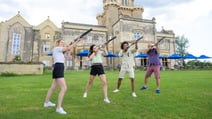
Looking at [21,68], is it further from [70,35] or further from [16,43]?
[16,43]

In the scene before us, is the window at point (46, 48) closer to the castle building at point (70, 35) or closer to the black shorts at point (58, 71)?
the castle building at point (70, 35)

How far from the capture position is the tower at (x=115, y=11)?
36.2m

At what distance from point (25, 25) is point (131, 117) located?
35869 mm

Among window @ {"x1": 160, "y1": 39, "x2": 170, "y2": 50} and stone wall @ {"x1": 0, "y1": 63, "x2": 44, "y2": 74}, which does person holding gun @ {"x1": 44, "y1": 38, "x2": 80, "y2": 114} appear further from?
window @ {"x1": 160, "y1": 39, "x2": 170, "y2": 50}

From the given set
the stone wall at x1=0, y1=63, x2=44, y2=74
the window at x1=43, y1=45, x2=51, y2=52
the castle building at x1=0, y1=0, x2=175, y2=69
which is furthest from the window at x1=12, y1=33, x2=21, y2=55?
the stone wall at x1=0, y1=63, x2=44, y2=74

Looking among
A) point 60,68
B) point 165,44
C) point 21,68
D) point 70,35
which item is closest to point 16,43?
point 70,35

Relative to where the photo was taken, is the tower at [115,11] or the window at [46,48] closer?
the window at [46,48]

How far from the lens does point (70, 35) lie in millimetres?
31922

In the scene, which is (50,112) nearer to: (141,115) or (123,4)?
(141,115)

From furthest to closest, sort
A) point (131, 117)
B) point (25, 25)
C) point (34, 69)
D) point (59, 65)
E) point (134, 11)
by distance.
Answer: point (134, 11) → point (25, 25) → point (34, 69) → point (59, 65) → point (131, 117)

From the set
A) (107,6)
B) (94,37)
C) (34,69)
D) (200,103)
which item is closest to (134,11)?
(107,6)

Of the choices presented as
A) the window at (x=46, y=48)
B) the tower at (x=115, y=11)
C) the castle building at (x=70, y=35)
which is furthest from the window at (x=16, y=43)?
the tower at (x=115, y=11)

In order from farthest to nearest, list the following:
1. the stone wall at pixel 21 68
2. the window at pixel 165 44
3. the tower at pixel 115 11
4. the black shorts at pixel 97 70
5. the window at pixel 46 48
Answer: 1. the window at pixel 165 44
2. the tower at pixel 115 11
3. the window at pixel 46 48
4. the stone wall at pixel 21 68
5. the black shorts at pixel 97 70

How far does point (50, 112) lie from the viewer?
Answer: 3707mm
